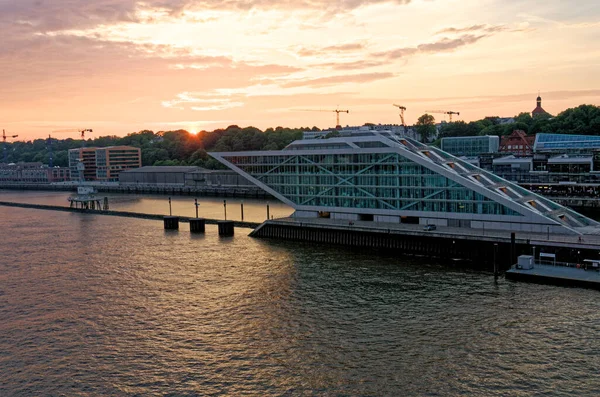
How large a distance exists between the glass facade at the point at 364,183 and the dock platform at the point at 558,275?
12528mm

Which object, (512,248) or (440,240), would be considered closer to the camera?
(512,248)

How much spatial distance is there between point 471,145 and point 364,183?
102050mm

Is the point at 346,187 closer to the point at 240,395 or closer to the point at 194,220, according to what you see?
the point at 194,220

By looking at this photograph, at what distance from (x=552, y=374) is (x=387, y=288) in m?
20.5

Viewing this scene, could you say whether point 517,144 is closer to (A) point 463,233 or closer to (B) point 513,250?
(A) point 463,233

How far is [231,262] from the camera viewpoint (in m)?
68.6

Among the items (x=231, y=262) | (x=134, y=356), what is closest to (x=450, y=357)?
(x=134, y=356)

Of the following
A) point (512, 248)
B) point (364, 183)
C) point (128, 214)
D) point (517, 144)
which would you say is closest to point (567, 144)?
point (517, 144)

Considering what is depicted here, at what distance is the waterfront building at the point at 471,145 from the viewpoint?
555 feet

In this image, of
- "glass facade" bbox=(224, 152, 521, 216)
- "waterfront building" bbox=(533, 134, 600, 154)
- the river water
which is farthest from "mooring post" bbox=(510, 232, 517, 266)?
"waterfront building" bbox=(533, 134, 600, 154)

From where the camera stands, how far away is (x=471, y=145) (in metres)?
172

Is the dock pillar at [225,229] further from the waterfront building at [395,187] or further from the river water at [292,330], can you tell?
the river water at [292,330]

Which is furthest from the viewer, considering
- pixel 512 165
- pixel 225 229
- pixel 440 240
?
pixel 512 165

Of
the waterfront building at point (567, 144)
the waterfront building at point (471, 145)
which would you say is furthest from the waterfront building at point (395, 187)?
the waterfront building at point (471, 145)
